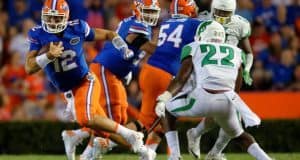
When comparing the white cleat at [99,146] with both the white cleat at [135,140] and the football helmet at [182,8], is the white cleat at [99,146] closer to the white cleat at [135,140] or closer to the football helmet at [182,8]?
the white cleat at [135,140]

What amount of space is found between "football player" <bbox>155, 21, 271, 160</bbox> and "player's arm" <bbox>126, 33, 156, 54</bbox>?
1395mm

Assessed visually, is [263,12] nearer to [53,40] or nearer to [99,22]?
[99,22]

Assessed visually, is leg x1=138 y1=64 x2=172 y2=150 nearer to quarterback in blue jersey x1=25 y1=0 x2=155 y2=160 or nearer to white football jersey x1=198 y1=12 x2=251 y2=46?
quarterback in blue jersey x1=25 y1=0 x2=155 y2=160

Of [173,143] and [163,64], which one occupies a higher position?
[163,64]

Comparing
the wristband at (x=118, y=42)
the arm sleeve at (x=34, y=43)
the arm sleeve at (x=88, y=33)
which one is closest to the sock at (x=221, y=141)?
the wristband at (x=118, y=42)

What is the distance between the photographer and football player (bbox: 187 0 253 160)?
38.9 feet

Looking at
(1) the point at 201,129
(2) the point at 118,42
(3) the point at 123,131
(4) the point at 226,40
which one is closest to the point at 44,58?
(2) the point at 118,42

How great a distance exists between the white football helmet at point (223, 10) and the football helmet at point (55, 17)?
5.29ft

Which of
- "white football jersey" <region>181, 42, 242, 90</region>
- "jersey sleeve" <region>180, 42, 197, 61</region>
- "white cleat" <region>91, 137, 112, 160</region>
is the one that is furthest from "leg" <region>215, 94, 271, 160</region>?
"white cleat" <region>91, 137, 112, 160</region>

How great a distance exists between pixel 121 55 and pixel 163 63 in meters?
0.51

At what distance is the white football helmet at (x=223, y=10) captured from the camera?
11.8 metres

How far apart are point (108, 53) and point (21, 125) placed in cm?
366

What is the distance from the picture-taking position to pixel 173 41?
12109 millimetres

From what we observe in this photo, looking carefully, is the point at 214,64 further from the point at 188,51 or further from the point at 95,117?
the point at 95,117
